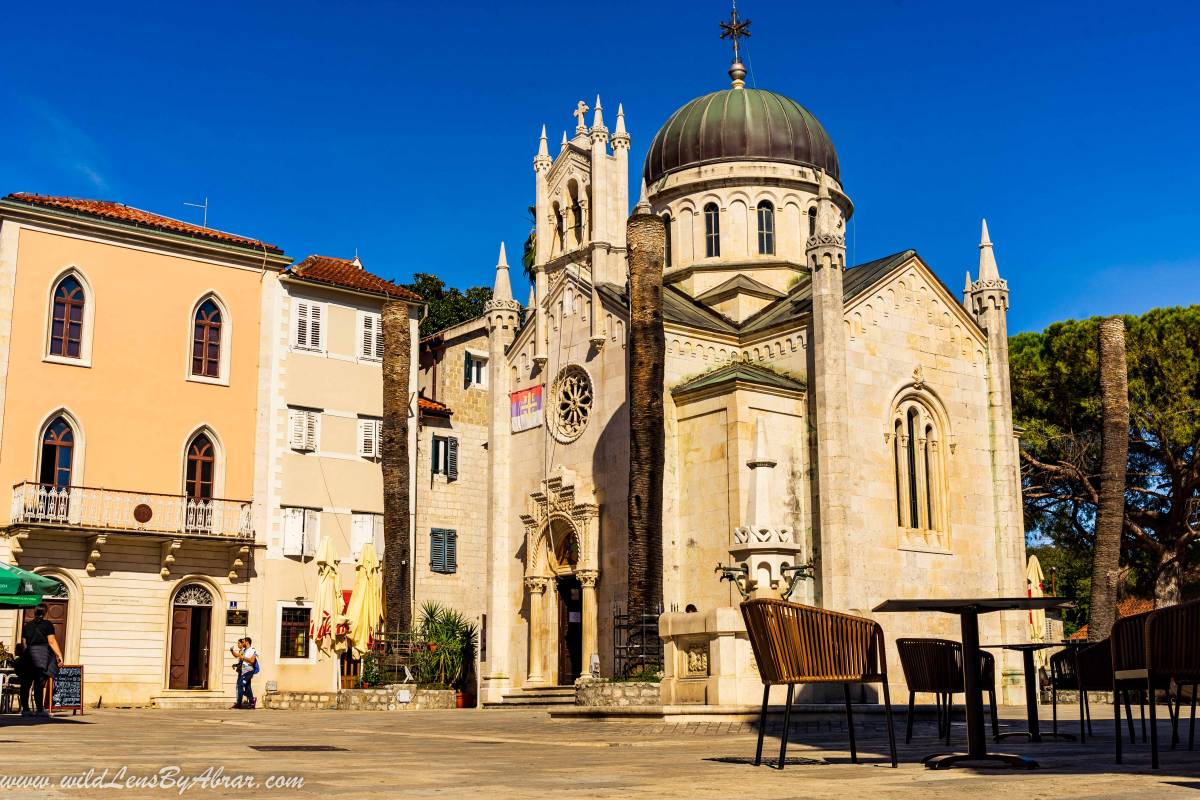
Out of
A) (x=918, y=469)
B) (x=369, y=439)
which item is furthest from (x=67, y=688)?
(x=918, y=469)

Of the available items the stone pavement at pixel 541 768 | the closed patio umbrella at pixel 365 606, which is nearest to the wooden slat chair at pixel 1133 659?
the stone pavement at pixel 541 768

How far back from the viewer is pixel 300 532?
1385 inches

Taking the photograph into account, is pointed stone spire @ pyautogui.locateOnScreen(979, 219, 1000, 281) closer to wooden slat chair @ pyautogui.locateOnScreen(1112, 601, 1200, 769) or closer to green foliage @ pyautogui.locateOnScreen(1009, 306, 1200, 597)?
green foliage @ pyautogui.locateOnScreen(1009, 306, 1200, 597)

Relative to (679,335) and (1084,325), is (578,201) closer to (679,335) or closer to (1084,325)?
(679,335)

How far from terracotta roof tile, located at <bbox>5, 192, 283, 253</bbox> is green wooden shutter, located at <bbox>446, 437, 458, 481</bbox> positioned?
8433 millimetres

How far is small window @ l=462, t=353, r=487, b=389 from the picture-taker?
140ft

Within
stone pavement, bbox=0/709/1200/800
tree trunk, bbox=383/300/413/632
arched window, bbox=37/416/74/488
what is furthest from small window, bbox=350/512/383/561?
stone pavement, bbox=0/709/1200/800

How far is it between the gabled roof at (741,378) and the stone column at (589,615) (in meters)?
4.93

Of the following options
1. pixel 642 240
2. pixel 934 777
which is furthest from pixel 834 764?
pixel 642 240

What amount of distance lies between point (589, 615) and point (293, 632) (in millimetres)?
9678

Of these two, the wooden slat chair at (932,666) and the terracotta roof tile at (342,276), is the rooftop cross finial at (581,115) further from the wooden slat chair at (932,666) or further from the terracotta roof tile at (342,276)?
the wooden slat chair at (932,666)

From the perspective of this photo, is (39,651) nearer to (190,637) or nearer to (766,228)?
(190,637)

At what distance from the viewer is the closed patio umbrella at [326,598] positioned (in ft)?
102

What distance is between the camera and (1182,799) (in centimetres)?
579
